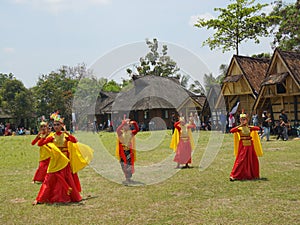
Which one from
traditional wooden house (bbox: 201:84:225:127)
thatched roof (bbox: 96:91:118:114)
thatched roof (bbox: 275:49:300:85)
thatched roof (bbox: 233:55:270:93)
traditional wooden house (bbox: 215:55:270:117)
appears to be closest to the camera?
thatched roof (bbox: 275:49:300:85)

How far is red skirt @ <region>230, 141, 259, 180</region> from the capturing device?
32.7 ft

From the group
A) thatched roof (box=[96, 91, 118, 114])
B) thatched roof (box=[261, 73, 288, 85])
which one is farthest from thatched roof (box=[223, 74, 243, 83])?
thatched roof (box=[96, 91, 118, 114])

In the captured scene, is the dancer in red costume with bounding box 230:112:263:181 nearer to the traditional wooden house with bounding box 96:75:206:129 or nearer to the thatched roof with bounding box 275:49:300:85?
the traditional wooden house with bounding box 96:75:206:129

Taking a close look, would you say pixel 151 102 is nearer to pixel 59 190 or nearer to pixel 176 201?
pixel 59 190

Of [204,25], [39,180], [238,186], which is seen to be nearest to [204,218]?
[238,186]

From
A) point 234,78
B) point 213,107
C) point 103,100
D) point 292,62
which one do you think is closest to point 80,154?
point 292,62

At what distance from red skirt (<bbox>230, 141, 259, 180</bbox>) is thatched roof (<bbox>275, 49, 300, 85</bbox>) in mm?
14604

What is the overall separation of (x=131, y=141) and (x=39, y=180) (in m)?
2.90

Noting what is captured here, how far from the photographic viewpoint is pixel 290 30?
1302 inches

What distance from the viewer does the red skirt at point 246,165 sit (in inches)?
392

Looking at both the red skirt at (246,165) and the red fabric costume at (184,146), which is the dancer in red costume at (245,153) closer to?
the red skirt at (246,165)

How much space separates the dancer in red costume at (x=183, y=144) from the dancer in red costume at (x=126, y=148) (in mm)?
2827

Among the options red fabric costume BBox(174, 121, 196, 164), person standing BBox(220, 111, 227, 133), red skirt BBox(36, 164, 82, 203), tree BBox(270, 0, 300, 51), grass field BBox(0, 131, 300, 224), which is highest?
tree BBox(270, 0, 300, 51)

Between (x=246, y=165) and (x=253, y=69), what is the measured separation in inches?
886
